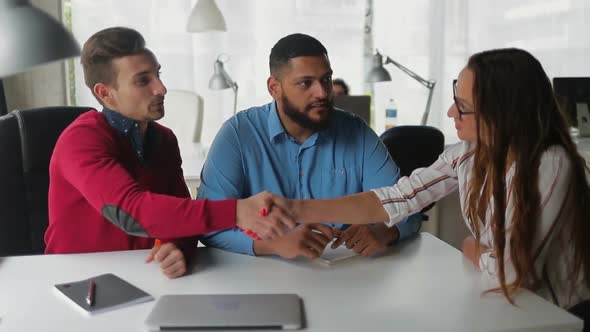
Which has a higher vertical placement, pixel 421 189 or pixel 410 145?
pixel 421 189

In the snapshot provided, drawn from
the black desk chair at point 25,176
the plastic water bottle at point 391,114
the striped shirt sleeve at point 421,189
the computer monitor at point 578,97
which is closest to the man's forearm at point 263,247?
the striped shirt sleeve at point 421,189

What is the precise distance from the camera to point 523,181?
1.21 m

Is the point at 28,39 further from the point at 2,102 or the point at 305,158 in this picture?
the point at 2,102

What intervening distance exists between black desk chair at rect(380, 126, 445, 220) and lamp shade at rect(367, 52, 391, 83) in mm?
1488

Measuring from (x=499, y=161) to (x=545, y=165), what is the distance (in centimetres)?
10

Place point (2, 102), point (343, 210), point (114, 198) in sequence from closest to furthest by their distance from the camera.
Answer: point (114, 198) → point (343, 210) → point (2, 102)

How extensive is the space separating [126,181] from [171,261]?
24cm

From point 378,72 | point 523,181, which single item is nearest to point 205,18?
point 378,72

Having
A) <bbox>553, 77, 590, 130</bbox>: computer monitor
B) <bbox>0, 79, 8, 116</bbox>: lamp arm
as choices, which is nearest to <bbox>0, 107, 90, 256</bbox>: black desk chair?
<bbox>0, 79, 8, 116</bbox>: lamp arm

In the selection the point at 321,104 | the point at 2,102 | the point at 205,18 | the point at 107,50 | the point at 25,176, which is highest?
the point at 205,18

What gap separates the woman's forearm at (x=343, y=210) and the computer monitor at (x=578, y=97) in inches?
114

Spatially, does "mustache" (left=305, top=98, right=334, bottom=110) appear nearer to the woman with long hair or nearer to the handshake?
the handshake

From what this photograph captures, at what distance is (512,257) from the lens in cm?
120

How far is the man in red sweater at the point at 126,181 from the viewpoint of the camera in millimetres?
1361
